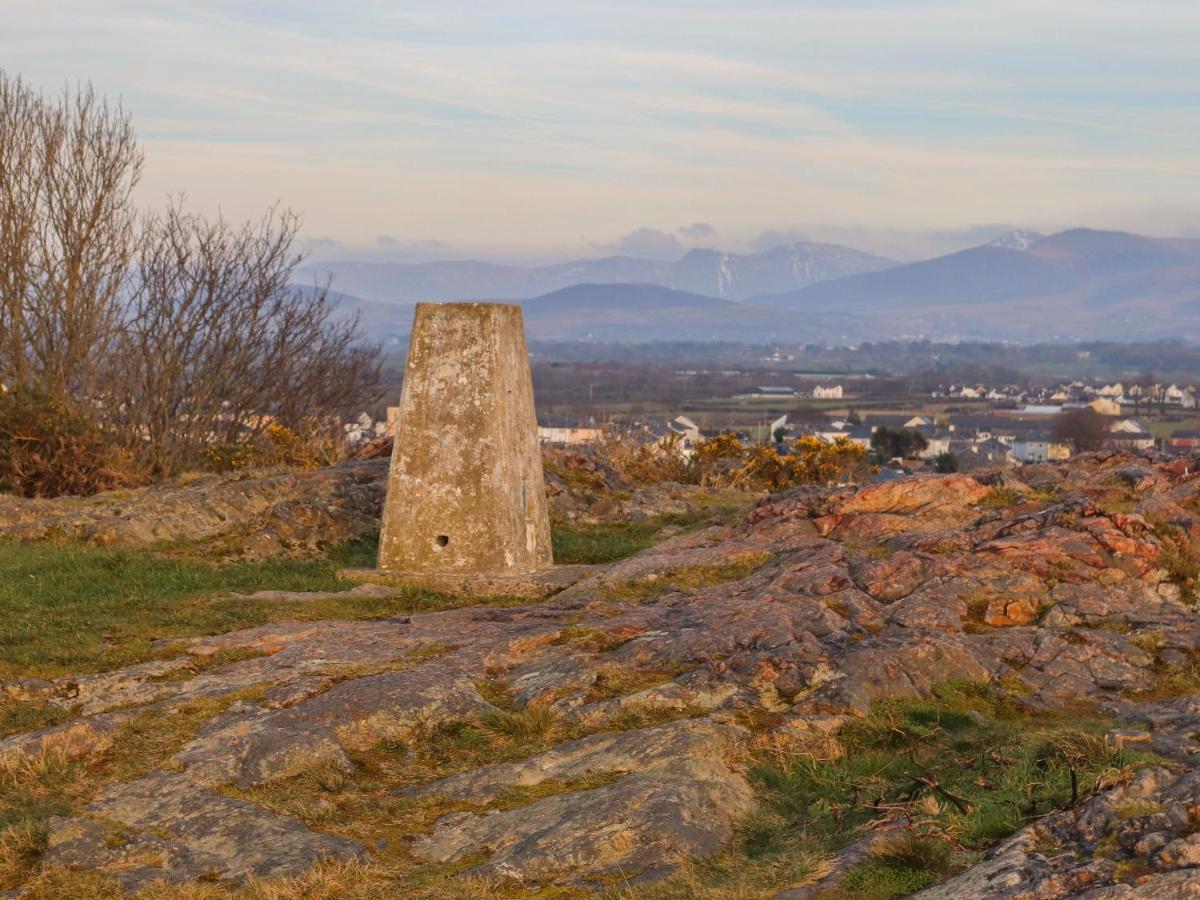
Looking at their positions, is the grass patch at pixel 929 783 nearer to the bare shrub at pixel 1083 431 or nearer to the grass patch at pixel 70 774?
the grass patch at pixel 70 774

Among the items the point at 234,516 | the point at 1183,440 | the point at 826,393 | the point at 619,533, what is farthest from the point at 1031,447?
the point at 826,393

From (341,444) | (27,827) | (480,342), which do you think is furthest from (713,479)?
(27,827)

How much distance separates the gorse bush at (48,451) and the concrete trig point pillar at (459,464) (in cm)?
912

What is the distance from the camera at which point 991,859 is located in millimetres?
5641

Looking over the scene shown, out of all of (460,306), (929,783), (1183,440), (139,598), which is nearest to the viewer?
(929,783)

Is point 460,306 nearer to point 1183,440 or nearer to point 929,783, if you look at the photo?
point 929,783

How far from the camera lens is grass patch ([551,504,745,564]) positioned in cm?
1489

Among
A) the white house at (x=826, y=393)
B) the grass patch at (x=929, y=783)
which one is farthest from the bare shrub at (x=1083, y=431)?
the white house at (x=826, y=393)

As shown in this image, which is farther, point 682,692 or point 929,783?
point 682,692

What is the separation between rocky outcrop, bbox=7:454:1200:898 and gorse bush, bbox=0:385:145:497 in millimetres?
11075

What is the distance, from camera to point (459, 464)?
12789 mm

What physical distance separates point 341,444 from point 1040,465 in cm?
1271

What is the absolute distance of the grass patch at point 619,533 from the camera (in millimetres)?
14891

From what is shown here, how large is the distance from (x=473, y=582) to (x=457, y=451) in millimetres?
1305
